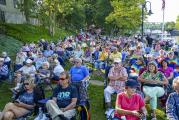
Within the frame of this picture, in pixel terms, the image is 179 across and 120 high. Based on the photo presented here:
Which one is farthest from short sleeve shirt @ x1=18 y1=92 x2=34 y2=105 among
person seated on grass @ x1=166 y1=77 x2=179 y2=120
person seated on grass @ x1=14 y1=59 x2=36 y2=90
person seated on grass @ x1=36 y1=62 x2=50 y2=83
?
person seated on grass @ x1=166 y1=77 x2=179 y2=120

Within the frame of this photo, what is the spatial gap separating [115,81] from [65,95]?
7.62 ft

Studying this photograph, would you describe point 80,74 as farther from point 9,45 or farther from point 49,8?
point 49,8

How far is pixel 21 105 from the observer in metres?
8.64

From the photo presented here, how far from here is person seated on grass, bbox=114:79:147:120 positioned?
700 centimetres

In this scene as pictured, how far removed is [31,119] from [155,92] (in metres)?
3.06

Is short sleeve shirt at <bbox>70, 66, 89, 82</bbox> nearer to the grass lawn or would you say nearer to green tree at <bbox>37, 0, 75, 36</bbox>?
the grass lawn

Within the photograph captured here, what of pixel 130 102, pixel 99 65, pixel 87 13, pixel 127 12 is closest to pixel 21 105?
pixel 130 102

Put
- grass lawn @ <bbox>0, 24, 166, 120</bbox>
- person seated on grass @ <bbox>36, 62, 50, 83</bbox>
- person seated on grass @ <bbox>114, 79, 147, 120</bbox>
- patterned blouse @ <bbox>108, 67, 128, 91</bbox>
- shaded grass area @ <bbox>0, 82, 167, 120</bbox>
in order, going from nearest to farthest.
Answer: person seated on grass @ <bbox>114, 79, 147, 120</bbox>
shaded grass area @ <bbox>0, 82, 167, 120</bbox>
patterned blouse @ <bbox>108, 67, 128, 91</bbox>
grass lawn @ <bbox>0, 24, 166, 120</bbox>
person seated on grass @ <bbox>36, 62, 50, 83</bbox>

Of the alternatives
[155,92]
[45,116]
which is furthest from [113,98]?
[45,116]

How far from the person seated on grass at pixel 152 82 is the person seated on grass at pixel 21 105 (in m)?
2.83

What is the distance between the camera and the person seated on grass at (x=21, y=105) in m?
8.29

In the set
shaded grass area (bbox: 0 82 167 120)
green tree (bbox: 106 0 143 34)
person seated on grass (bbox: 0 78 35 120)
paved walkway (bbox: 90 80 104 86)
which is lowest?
shaded grass area (bbox: 0 82 167 120)

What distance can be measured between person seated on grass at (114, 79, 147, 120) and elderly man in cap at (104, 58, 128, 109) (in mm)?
2866

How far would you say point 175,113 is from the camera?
5.84 metres
